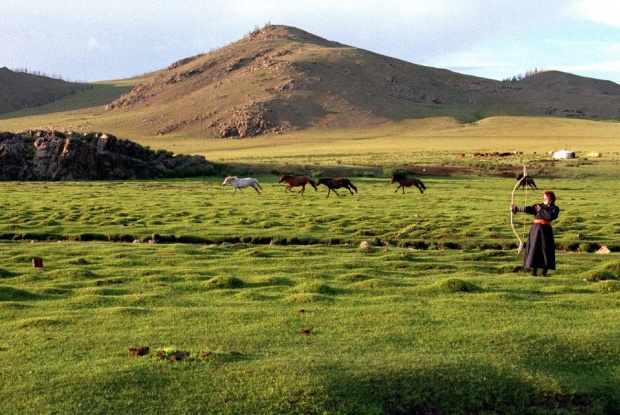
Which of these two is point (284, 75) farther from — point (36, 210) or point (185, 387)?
point (185, 387)

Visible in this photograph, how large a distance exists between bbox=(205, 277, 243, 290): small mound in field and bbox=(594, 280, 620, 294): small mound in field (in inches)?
264

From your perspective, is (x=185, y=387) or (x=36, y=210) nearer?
(x=185, y=387)

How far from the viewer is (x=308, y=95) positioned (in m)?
137

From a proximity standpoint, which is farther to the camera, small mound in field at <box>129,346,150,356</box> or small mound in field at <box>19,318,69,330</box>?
small mound in field at <box>19,318,69,330</box>

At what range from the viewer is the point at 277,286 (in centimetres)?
1467

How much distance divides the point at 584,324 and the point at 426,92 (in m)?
145

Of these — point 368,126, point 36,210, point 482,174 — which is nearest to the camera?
point 36,210

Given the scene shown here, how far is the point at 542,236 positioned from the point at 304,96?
123086mm

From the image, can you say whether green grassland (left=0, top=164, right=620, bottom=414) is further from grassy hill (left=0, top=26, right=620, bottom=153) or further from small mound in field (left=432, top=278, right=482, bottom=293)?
grassy hill (left=0, top=26, right=620, bottom=153)

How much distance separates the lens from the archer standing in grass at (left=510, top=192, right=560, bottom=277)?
594 inches

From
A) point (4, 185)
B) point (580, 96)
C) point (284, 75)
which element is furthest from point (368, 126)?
point (4, 185)

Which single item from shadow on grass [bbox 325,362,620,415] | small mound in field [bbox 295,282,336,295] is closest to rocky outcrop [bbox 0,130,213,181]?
small mound in field [bbox 295,282,336,295]

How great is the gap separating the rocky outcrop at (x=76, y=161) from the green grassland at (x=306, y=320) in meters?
26.3

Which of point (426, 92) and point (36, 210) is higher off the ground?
point (426, 92)
